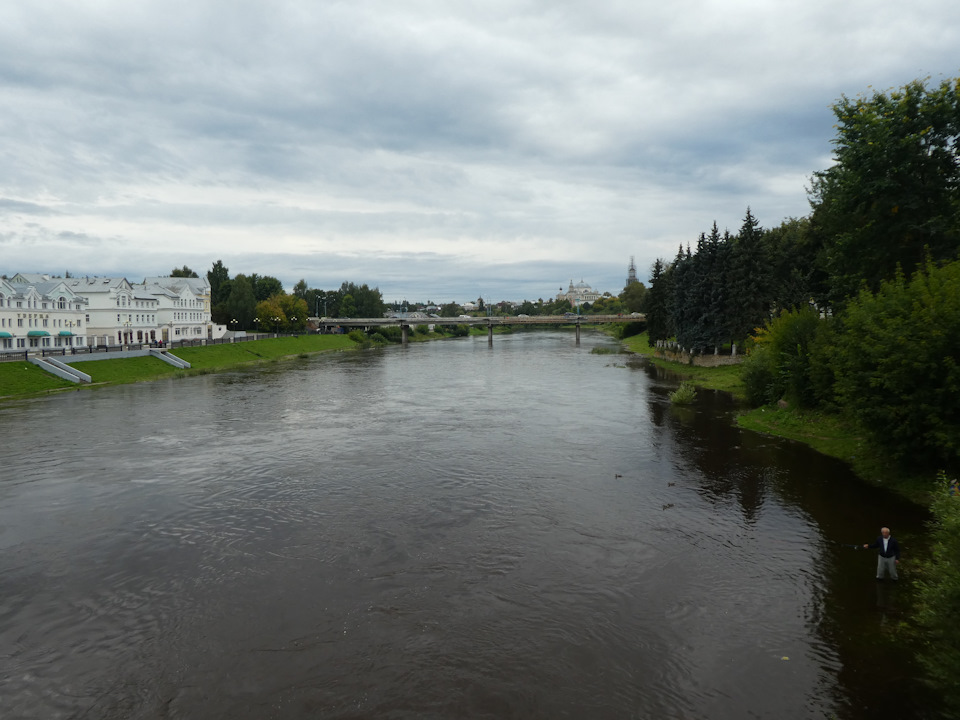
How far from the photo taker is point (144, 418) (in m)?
42.9

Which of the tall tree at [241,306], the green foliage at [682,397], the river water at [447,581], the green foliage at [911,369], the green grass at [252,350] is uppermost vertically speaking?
the tall tree at [241,306]

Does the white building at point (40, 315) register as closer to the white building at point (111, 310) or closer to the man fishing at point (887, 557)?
the white building at point (111, 310)

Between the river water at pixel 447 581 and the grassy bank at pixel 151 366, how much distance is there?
23632 mm

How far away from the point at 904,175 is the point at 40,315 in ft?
332

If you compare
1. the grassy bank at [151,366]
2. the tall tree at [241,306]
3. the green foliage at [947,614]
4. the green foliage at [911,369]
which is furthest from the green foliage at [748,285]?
the tall tree at [241,306]

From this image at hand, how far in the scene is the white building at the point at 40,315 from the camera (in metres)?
75.9

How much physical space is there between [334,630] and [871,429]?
76.2 ft

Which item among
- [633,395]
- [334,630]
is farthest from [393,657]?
[633,395]

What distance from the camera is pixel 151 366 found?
232 feet

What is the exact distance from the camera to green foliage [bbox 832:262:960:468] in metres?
21.1

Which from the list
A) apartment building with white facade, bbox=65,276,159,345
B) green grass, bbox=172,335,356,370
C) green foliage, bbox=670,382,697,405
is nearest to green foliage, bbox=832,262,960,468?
green foliage, bbox=670,382,697,405

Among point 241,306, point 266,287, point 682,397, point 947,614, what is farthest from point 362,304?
point 947,614

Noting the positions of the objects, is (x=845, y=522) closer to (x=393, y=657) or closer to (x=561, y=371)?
(x=393, y=657)

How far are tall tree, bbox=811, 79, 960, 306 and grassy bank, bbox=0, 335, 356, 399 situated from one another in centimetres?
6926
